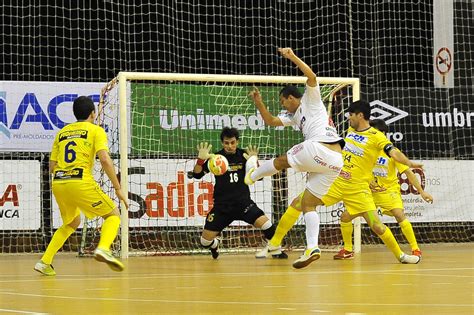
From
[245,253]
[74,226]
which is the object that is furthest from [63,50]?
[74,226]

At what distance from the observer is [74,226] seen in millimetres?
10891

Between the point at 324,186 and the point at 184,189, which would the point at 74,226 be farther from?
the point at 184,189

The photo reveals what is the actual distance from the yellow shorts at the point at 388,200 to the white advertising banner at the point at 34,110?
6.13m

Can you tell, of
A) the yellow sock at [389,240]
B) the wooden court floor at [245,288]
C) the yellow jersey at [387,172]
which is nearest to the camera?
the wooden court floor at [245,288]

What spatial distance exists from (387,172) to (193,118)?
4.70 m

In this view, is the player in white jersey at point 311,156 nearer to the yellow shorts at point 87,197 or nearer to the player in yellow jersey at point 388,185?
the yellow shorts at point 87,197

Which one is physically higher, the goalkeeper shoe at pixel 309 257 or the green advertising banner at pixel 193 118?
the green advertising banner at pixel 193 118

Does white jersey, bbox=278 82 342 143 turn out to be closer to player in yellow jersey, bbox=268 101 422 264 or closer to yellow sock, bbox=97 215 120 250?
player in yellow jersey, bbox=268 101 422 264

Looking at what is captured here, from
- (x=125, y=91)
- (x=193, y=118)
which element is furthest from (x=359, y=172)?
(x=193, y=118)

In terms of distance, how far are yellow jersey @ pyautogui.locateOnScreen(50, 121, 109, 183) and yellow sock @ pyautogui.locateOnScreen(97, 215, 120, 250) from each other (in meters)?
0.49

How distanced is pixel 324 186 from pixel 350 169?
1869 millimetres

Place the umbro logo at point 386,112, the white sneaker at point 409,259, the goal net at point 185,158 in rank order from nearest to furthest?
the white sneaker at point 409,259 → the goal net at point 185,158 → the umbro logo at point 386,112

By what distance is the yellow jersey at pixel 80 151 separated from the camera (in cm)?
1055

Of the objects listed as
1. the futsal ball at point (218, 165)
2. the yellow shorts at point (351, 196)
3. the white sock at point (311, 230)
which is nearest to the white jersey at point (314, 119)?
the white sock at point (311, 230)
